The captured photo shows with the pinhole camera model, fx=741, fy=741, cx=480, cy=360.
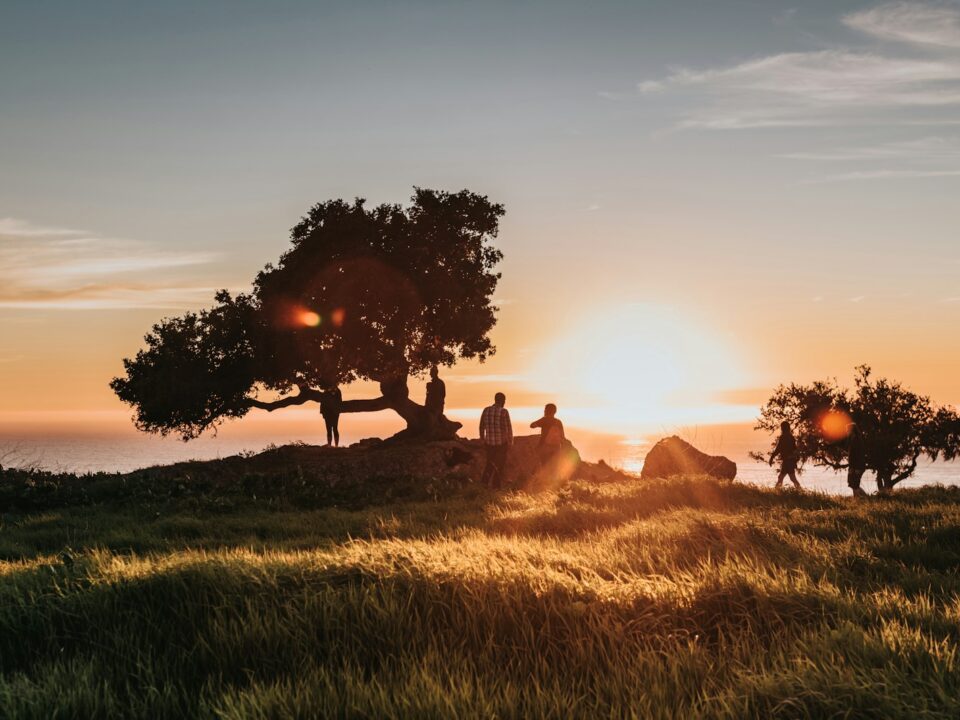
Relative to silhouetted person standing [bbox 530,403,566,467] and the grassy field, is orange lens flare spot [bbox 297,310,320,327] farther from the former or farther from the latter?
the grassy field

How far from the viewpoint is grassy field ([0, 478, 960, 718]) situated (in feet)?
13.7

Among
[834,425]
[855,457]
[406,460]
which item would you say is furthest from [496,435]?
[834,425]

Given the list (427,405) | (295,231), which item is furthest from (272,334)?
(427,405)

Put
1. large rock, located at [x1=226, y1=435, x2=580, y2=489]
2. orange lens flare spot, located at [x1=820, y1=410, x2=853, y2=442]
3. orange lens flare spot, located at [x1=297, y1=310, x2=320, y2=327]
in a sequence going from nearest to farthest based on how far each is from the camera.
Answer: large rock, located at [x1=226, y1=435, x2=580, y2=489] → orange lens flare spot, located at [x1=297, y1=310, x2=320, y2=327] → orange lens flare spot, located at [x1=820, y1=410, x2=853, y2=442]

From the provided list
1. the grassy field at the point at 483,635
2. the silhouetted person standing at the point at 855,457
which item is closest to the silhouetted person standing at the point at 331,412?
the silhouetted person standing at the point at 855,457

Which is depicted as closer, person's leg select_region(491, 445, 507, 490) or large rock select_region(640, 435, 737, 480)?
person's leg select_region(491, 445, 507, 490)

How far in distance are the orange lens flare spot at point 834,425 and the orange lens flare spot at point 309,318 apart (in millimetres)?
30652

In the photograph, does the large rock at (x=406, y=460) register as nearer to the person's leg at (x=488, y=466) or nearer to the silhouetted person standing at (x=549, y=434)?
the silhouetted person standing at (x=549, y=434)

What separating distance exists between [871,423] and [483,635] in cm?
4619

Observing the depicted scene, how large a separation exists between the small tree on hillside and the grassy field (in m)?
38.2

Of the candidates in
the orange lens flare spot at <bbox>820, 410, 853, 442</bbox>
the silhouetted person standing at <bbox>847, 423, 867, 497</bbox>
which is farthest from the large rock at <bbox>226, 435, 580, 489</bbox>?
the orange lens flare spot at <bbox>820, 410, 853, 442</bbox>

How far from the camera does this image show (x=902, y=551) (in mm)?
9297

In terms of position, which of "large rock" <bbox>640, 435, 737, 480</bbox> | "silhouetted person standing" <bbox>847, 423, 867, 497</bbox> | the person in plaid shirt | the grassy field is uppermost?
the person in plaid shirt

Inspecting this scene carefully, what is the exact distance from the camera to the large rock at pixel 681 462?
2662cm
